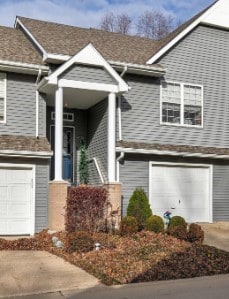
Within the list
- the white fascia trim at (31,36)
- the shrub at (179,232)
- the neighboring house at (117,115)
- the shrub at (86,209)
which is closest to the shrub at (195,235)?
the shrub at (179,232)

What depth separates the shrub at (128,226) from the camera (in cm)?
1386

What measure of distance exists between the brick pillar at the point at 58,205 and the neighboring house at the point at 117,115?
0.20 m

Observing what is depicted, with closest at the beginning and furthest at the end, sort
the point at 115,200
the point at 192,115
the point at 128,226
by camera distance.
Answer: the point at 128,226 → the point at 115,200 → the point at 192,115

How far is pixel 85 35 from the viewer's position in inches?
755

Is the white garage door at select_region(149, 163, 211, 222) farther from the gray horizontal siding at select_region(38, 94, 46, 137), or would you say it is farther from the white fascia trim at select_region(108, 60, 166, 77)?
the gray horizontal siding at select_region(38, 94, 46, 137)

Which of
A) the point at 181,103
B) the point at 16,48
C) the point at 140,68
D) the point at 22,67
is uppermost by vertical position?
the point at 16,48

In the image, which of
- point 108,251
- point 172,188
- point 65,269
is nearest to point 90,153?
point 172,188

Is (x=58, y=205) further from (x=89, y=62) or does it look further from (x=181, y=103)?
(x=181, y=103)

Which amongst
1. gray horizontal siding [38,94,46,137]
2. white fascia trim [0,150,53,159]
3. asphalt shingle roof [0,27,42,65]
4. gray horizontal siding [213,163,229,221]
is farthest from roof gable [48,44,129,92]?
gray horizontal siding [213,163,229,221]

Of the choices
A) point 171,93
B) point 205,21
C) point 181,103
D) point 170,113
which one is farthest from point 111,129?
point 205,21

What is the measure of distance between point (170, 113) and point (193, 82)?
1.57 m

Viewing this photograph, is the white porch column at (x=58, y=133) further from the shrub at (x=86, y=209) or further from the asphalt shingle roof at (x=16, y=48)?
the asphalt shingle roof at (x=16, y=48)

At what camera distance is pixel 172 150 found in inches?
659

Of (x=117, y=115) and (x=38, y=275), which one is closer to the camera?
(x=38, y=275)
